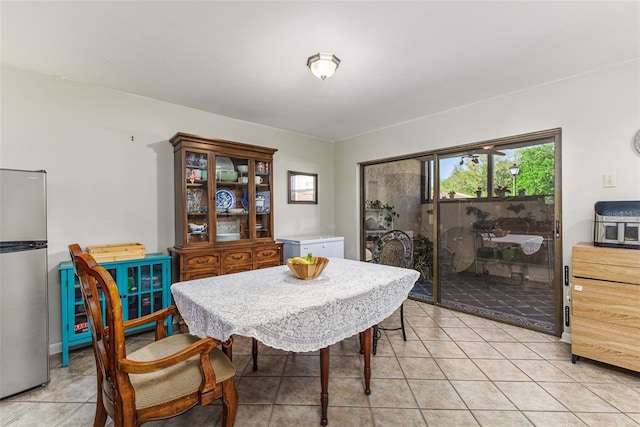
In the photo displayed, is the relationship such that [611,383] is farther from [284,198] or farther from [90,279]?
[284,198]

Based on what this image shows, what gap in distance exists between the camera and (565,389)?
1.99 meters

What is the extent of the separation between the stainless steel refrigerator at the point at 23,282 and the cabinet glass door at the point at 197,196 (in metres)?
1.17

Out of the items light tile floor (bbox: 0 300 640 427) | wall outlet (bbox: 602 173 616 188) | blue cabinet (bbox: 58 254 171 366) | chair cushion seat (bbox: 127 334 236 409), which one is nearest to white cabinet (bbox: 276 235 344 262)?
light tile floor (bbox: 0 300 640 427)

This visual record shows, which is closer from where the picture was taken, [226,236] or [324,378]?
[324,378]

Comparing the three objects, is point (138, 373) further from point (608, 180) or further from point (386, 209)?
point (386, 209)

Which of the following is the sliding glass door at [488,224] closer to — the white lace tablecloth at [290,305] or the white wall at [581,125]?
the white wall at [581,125]

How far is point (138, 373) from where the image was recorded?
1.18m

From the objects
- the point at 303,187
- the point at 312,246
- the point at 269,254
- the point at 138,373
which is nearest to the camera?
the point at 138,373

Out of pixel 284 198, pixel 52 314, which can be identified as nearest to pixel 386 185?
pixel 284 198

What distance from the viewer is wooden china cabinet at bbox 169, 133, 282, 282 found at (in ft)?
9.86

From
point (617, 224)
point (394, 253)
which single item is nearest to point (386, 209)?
point (394, 253)

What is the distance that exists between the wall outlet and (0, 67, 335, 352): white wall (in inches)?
154

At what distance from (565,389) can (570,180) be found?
1.77m

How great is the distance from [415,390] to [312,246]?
86.1 inches
